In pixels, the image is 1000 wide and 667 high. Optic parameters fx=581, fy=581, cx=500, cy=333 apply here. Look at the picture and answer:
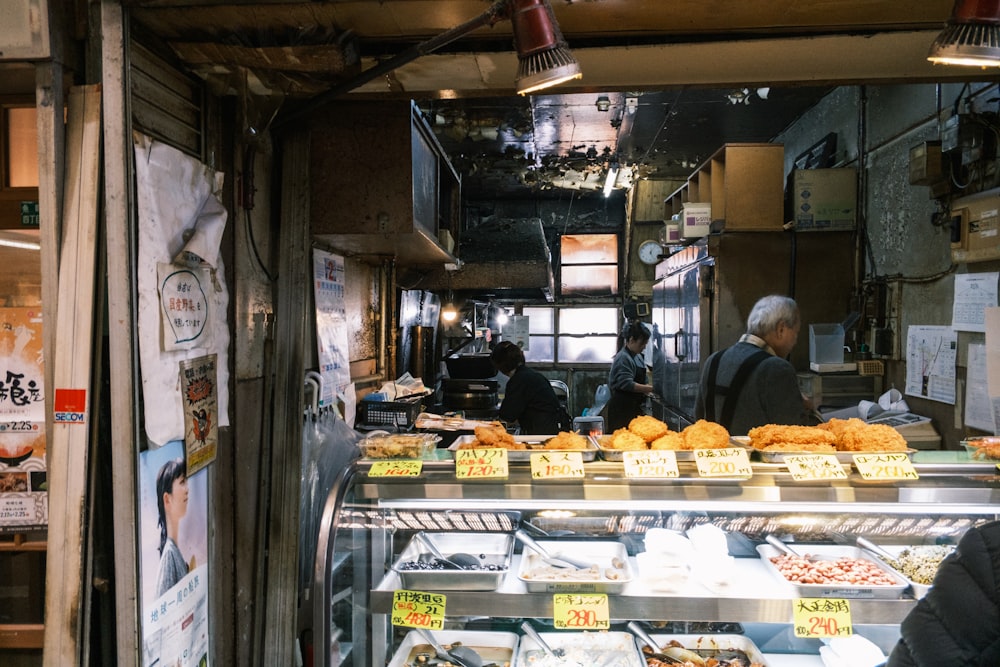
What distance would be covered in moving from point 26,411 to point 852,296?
19.2 feet

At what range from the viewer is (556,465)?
2.08m

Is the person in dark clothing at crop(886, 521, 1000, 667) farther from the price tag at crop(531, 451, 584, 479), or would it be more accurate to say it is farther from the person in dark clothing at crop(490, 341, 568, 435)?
the person in dark clothing at crop(490, 341, 568, 435)

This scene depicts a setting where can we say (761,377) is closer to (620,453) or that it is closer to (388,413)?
(620,453)

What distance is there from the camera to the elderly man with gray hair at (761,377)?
3494 mm

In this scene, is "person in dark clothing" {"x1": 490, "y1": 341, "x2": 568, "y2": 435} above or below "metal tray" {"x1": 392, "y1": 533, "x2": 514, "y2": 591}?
above

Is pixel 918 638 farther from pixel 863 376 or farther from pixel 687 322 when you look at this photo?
pixel 687 322

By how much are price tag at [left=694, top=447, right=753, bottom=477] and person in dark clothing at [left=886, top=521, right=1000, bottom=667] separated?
76 cm

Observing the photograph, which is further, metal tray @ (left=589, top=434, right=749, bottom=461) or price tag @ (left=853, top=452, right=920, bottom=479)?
metal tray @ (left=589, top=434, right=749, bottom=461)

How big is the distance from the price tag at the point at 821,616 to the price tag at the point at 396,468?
1402mm

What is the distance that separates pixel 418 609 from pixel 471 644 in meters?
0.50

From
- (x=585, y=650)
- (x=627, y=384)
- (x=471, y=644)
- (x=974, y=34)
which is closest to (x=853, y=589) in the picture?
(x=585, y=650)

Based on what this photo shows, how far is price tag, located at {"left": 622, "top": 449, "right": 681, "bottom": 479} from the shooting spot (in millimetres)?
2031

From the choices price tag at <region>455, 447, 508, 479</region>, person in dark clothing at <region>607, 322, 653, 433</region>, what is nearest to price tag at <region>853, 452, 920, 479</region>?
price tag at <region>455, 447, 508, 479</region>

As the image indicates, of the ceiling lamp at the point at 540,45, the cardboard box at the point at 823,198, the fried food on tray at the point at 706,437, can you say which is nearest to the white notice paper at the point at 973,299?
the cardboard box at the point at 823,198
